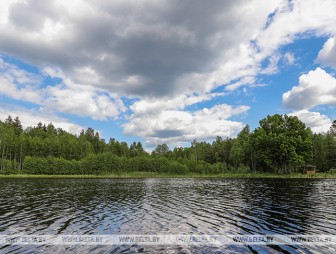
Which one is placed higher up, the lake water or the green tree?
the green tree

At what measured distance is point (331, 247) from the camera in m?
14.3

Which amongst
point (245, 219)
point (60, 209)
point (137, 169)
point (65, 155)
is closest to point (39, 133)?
point (65, 155)

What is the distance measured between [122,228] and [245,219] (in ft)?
35.5

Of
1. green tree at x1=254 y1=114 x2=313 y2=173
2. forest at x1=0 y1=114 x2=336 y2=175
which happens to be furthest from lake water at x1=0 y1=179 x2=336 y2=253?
forest at x1=0 y1=114 x2=336 y2=175

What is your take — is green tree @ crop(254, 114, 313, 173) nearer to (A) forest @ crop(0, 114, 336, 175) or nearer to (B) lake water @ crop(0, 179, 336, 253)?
(A) forest @ crop(0, 114, 336, 175)

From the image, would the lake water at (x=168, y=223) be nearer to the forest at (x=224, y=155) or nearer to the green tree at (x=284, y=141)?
the green tree at (x=284, y=141)

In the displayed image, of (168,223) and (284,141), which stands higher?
(284,141)

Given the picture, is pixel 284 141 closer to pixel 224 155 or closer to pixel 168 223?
pixel 224 155

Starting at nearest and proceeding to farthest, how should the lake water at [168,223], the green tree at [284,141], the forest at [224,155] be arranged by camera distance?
the lake water at [168,223], the green tree at [284,141], the forest at [224,155]

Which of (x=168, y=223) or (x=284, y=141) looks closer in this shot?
(x=168, y=223)

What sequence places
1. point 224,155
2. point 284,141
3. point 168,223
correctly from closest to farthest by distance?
point 168,223
point 284,141
point 224,155

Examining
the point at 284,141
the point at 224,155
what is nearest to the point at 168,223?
the point at 284,141

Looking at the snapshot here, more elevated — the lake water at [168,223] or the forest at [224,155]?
the forest at [224,155]

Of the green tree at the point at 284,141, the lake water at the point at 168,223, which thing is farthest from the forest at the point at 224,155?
the lake water at the point at 168,223
